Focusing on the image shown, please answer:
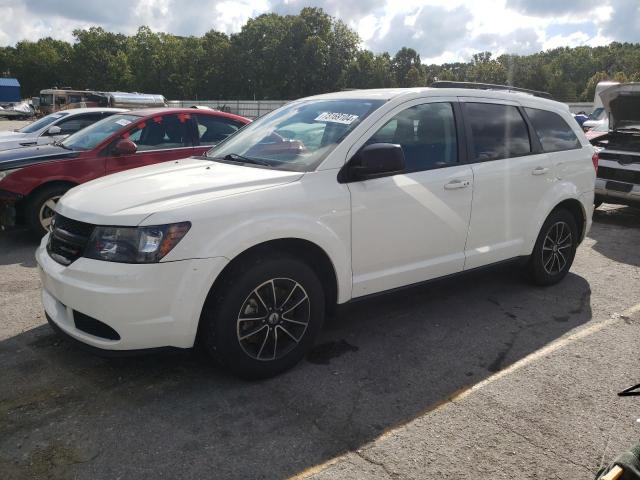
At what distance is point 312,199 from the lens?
3.30 meters

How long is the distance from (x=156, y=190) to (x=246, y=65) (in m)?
86.3

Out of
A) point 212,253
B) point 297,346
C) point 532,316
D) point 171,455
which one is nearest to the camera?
point 171,455

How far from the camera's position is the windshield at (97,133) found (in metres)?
6.86

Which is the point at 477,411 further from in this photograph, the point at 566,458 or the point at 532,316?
the point at 532,316

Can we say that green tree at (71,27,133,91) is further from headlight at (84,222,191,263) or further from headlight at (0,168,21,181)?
headlight at (84,222,191,263)

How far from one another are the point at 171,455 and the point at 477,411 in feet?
5.58

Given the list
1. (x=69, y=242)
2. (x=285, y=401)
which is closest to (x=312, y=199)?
(x=285, y=401)

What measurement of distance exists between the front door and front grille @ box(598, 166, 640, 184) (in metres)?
5.03

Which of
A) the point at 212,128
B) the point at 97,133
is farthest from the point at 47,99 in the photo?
the point at 212,128

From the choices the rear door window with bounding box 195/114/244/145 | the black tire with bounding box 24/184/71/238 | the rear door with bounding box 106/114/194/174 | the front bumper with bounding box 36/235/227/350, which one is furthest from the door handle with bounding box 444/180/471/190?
the black tire with bounding box 24/184/71/238

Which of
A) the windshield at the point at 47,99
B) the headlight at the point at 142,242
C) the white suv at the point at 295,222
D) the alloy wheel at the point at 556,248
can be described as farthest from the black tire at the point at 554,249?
the windshield at the point at 47,99

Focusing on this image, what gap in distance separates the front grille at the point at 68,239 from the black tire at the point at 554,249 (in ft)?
12.5

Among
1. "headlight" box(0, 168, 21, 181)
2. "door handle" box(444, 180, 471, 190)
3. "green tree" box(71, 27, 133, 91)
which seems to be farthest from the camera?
"green tree" box(71, 27, 133, 91)

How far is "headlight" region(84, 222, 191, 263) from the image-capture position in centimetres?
284
